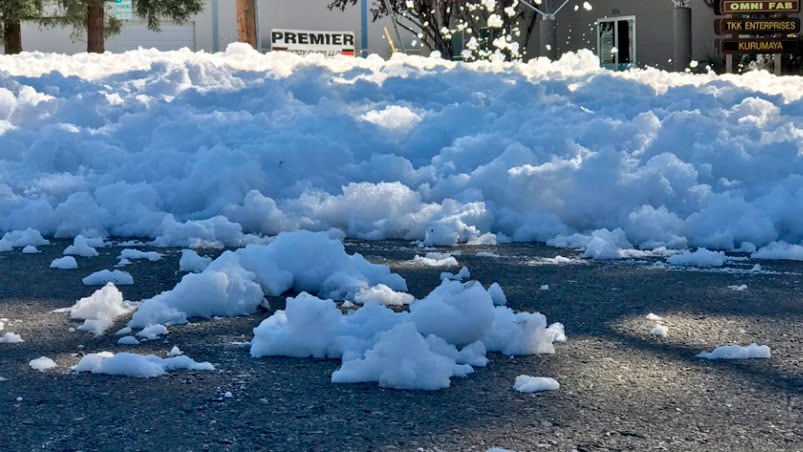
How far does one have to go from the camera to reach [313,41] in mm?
29281

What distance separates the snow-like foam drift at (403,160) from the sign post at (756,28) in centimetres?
778

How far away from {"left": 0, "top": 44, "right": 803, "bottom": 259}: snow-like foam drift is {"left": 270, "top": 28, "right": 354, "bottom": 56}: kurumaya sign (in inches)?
638

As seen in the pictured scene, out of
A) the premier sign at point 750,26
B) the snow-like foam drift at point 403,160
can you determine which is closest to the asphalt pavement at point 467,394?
the snow-like foam drift at point 403,160

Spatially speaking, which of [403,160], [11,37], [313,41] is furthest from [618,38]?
[403,160]

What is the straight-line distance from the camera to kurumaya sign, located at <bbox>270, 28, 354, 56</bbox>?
25.4 meters

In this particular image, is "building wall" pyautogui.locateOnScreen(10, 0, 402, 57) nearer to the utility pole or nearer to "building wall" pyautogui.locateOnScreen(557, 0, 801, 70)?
"building wall" pyautogui.locateOnScreen(557, 0, 801, 70)

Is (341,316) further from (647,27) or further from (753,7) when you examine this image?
(647,27)

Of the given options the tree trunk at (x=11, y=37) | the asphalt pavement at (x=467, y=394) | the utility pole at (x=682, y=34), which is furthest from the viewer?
the tree trunk at (x=11, y=37)

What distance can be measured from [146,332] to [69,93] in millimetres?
5487

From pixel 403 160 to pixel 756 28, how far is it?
1141 centimetres

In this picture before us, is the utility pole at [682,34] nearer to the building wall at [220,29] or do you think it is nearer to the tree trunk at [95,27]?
the tree trunk at [95,27]

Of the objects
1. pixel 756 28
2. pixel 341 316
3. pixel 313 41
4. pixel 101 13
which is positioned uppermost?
pixel 313 41

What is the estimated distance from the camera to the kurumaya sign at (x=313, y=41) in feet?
83.3

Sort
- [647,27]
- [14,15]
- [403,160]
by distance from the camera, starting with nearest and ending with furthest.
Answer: [403,160], [14,15], [647,27]
